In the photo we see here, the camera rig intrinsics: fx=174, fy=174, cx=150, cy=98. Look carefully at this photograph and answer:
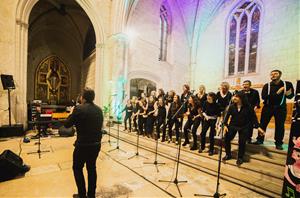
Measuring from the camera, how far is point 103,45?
952cm

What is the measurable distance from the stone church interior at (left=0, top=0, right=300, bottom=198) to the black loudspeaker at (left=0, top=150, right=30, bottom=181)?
0.02 meters

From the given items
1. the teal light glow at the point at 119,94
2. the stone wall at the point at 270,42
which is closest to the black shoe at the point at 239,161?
the stone wall at the point at 270,42

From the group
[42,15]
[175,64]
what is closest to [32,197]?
[175,64]

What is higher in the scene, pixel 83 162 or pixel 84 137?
pixel 84 137

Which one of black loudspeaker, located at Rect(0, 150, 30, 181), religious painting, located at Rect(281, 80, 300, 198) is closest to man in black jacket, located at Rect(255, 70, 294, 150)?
religious painting, located at Rect(281, 80, 300, 198)

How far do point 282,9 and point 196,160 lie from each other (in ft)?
28.4

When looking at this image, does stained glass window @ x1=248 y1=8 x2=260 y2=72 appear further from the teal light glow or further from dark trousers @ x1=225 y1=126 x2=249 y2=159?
dark trousers @ x1=225 y1=126 x2=249 y2=159

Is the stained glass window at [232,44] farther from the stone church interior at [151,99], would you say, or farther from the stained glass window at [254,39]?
Answer: the stained glass window at [254,39]

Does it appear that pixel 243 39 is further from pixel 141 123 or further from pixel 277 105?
pixel 141 123

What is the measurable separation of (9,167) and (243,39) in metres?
11.4

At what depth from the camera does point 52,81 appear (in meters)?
14.6

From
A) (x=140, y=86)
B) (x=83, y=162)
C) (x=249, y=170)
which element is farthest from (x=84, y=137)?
(x=140, y=86)

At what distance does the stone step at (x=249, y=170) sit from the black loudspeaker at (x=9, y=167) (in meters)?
3.13

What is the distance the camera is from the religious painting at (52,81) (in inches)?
559
